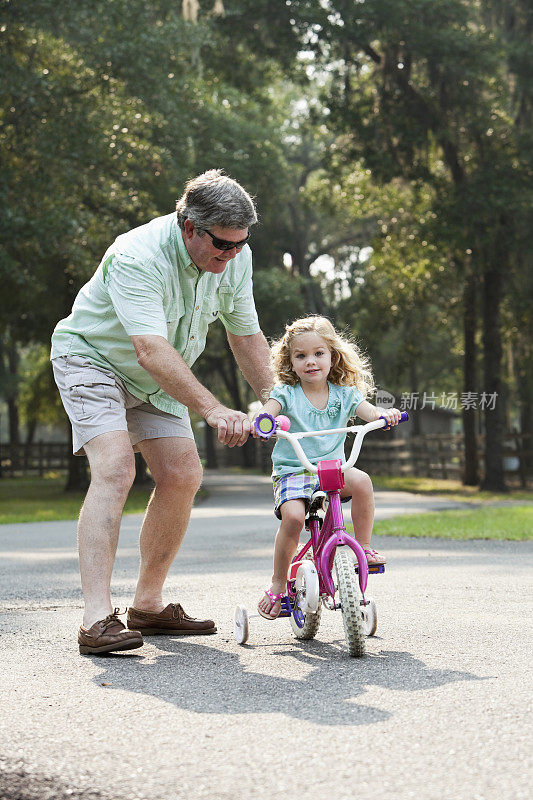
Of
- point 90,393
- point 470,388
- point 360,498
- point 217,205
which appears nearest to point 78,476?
point 470,388

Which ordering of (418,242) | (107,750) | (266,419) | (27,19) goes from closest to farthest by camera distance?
(107,750) → (266,419) → (27,19) → (418,242)

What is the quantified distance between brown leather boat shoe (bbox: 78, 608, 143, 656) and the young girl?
70 cm

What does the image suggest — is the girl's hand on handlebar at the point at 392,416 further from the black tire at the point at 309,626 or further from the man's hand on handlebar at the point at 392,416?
the black tire at the point at 309,626

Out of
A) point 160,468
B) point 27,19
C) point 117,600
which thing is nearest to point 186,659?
point 160,468

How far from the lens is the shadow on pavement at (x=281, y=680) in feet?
10.8

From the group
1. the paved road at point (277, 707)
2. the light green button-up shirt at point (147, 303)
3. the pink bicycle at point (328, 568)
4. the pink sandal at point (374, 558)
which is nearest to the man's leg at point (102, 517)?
the paved road at point (277, 707)

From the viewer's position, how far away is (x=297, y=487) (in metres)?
4.55

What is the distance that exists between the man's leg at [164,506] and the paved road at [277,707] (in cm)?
36

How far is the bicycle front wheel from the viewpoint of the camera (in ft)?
13.2

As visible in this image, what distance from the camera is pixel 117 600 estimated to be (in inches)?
244

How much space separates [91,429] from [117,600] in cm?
197

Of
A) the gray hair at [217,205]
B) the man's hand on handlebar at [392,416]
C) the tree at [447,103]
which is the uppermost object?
the tree at [447,103]

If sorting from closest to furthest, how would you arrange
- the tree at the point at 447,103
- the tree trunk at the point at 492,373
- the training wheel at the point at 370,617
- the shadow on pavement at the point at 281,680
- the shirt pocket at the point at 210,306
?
the shadow on pavement at the point at 281,680 < the training wheel at the point at 370,617 < the shirt pocket at the point at 210,306 < the tree at the point at 447,103 < the tree trunk at the point at 492,373

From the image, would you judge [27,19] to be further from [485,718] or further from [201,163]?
[485,718]
